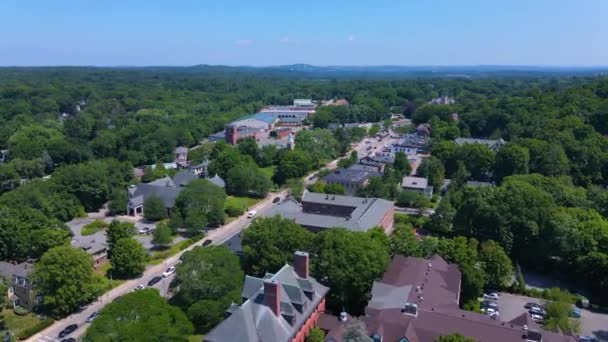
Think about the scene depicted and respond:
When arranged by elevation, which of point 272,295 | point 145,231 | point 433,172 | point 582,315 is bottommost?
point 582,315

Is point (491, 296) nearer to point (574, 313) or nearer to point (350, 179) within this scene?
point (574, 313)

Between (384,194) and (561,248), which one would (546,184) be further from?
(384,194)

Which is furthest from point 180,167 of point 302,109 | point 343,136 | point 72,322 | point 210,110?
point 302,109

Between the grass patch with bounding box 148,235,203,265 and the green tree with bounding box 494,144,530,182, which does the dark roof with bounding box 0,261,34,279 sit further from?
the green tree with bounding box 494,144,530,182

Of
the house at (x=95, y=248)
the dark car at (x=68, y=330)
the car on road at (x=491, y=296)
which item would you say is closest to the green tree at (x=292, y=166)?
the house at (x=95, y=248)

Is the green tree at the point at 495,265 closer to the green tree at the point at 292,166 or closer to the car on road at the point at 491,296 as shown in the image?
the car on road at the point at 491,296

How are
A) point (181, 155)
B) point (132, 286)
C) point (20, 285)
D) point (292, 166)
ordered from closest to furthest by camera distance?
point (20, 285) < point (132, 286) < point (292, 166) < point (181, 155)

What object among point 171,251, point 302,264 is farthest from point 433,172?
point 302,264
